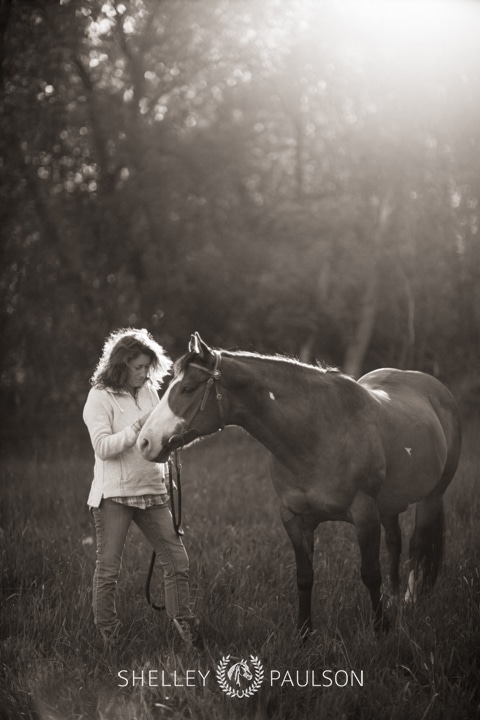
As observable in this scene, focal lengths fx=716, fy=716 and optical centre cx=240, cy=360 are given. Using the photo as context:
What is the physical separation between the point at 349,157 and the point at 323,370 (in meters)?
10.8

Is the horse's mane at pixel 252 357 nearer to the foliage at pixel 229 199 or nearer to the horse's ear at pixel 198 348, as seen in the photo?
the horse's ear at pixel 198 348

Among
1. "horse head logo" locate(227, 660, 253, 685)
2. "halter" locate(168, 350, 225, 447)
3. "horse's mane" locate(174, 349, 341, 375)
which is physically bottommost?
"horse head logo" locate(227, 660, 253, 685)

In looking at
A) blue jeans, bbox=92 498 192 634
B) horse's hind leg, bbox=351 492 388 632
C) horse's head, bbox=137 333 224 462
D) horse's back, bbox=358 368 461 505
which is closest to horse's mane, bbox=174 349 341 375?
horse's head, bbox=137 333 224 462

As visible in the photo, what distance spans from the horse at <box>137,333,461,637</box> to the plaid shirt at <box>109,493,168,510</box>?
451 millimetres

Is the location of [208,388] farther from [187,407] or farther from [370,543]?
[370,543]

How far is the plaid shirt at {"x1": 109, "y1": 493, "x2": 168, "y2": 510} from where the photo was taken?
4.18m

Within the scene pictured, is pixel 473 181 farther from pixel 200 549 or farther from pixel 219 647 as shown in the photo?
pixel 219 647

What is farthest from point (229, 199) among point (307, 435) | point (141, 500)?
point (141, 500)

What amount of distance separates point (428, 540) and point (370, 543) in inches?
54.6

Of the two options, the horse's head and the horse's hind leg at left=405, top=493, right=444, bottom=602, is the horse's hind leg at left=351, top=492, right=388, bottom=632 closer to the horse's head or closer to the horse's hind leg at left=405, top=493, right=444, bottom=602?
the horse's hind leg at left=405, top=493, right=444, bottom=602

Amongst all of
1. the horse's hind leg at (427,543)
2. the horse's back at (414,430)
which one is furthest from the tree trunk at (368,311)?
the horse's hind leg at (427,543)

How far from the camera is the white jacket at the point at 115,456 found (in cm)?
414

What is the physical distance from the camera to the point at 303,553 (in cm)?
438

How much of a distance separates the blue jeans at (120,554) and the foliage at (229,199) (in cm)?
886
